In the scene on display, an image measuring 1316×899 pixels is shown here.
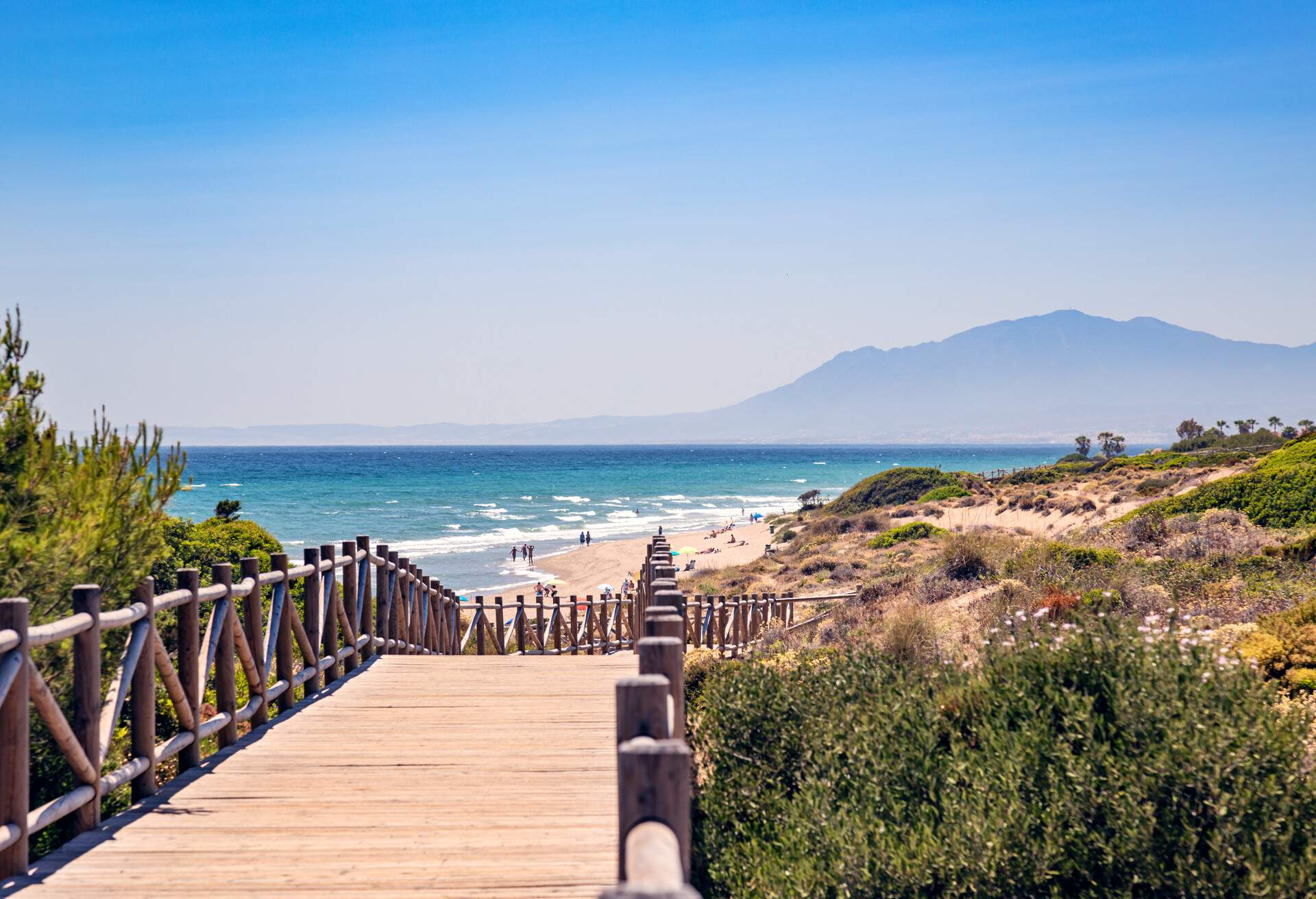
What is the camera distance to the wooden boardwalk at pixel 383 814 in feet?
14.1

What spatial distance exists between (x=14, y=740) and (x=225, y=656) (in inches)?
85.4

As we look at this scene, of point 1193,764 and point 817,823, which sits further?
point 817,823

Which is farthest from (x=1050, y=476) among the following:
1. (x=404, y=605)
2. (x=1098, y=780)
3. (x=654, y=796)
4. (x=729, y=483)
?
(x=729, y=483)

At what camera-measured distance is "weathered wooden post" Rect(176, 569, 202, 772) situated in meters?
6.09

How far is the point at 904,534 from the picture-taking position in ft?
108

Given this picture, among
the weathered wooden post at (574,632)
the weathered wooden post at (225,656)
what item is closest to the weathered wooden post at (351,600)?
the weathered wooden post at (225,656)

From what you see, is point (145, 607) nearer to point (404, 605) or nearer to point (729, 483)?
point (404, 605)

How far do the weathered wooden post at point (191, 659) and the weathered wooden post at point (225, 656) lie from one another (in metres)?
0.31

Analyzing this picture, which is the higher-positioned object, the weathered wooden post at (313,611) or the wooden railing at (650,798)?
the wooden railing at (650,798)

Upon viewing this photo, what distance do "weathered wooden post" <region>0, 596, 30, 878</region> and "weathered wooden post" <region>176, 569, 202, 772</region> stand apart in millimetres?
1567

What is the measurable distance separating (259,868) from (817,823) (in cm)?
279

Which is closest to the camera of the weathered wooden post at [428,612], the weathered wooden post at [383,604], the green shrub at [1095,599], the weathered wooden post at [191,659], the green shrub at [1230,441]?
the weathered wooden post at [191,659]

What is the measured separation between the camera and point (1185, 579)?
12469mm

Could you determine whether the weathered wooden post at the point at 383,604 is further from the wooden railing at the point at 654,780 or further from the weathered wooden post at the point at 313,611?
the wooden railing at the point at 654,780
